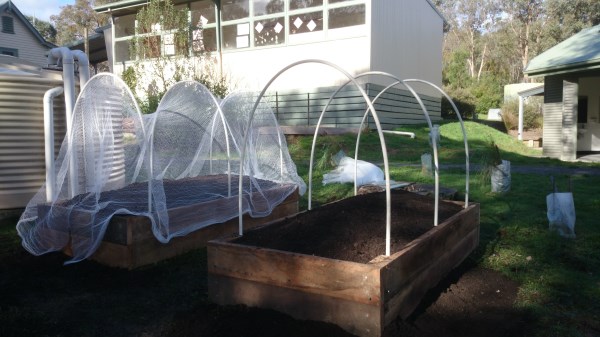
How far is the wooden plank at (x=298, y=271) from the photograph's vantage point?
298 centimetres

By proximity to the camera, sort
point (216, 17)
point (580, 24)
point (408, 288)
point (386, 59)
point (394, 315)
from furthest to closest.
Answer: point (580, 24) → point (216, 17) → point (386, 59) → point (408, 288) → point (394, 315)

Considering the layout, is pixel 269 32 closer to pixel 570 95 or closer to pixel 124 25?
pixel 124 25

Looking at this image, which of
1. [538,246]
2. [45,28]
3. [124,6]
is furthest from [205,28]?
[45,28]

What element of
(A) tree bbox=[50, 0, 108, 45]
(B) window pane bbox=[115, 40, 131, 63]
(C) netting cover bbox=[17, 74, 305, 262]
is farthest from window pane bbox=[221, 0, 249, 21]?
(A) tree bbox=[50, 0, 108, 45]

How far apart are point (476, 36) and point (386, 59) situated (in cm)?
3967

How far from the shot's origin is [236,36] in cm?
1908

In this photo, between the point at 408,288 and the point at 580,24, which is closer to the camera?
the point at 408,288

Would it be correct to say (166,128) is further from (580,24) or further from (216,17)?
(580,24)

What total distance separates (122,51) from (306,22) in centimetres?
915

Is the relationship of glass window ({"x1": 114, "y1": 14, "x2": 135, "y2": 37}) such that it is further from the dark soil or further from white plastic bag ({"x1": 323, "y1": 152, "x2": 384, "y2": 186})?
the dark soil

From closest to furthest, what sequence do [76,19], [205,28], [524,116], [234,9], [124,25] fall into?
[234,9], [205,28], [124,25], [524,116], [76,19]

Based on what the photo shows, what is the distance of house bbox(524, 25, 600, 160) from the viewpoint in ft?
46.9

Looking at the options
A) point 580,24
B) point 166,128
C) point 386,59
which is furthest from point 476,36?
point 166,128

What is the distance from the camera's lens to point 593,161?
1396 cm
